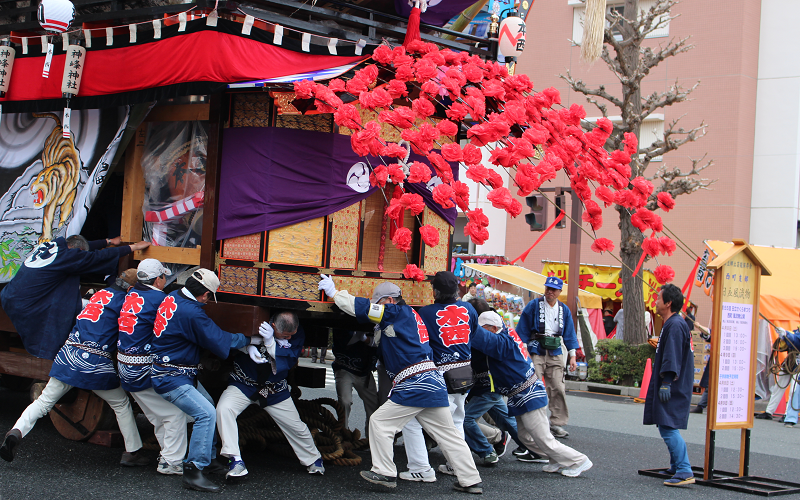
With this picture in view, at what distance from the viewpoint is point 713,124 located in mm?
22047

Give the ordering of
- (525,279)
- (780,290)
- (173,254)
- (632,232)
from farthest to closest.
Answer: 1. (525,279)
2. (632,232)
3. (780,290)
4. (173,254)

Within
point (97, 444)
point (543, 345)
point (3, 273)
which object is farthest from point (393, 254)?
point (3, 273)

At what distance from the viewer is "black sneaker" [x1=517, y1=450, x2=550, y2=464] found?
8.14 m

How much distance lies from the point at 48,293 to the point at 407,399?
12.4ft

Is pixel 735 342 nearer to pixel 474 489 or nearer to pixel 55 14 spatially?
pixel 474 489

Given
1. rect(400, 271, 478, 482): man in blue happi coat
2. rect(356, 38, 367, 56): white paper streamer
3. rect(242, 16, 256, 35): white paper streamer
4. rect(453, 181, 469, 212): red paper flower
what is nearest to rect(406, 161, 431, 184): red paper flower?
rect(453, 181, 469, 212): red paper flower

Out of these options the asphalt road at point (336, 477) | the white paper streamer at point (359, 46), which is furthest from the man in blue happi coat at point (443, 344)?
the white paper streamer at point (359, 46)

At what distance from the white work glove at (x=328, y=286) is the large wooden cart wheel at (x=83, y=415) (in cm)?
246

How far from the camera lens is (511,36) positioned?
830 centimetres

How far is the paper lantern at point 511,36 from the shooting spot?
8.28 metres

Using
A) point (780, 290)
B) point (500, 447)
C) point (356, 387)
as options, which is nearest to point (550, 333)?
point (500, 447)

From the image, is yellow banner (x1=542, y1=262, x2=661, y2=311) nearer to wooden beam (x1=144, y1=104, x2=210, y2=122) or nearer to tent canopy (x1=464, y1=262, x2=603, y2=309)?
tent canopy (x1=464, y1=262, x2=603, y2=309)

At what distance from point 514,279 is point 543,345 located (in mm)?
8373

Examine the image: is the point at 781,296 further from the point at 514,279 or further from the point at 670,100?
the point at 514,279
